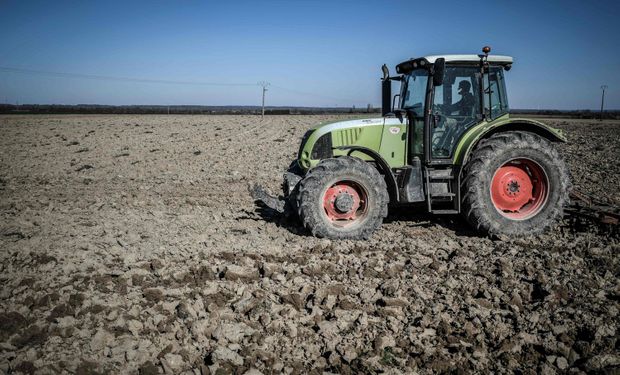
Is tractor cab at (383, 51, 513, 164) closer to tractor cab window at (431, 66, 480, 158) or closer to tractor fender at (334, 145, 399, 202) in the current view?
tractor cab window at (431, 66, 480, 158)

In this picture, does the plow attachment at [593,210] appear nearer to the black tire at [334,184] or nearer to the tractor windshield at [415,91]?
the tractor windshield at [415,91]

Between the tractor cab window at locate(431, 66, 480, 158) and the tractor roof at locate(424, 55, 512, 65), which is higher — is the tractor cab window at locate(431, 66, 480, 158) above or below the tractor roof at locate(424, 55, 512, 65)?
below

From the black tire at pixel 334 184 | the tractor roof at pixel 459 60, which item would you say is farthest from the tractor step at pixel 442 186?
the tractor roof at pixel 459 60

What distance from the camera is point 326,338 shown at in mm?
3477

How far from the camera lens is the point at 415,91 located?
612cm

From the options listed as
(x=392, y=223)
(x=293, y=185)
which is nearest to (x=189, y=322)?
(x=293, y=185)

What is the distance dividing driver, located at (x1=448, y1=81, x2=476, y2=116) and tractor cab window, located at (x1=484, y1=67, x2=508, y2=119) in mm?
218

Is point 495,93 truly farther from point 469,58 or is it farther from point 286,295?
point 286,295

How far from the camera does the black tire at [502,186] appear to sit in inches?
223

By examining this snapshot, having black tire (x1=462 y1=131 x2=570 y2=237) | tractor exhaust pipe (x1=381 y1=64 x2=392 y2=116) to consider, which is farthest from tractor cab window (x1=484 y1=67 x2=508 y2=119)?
tractor exhaust pipe (x1=381 y1=64 x2=392 y2=116)

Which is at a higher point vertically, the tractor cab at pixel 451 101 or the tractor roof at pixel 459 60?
the tractor roof at pixel 459 60

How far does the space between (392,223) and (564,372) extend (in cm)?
373

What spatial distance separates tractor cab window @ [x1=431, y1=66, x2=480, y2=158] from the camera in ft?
19.4

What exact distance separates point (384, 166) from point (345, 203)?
0.82 metres
